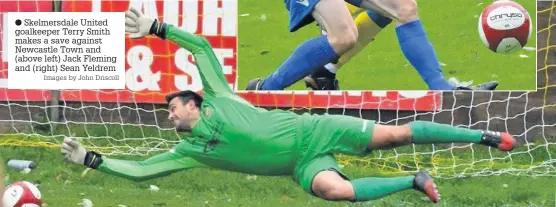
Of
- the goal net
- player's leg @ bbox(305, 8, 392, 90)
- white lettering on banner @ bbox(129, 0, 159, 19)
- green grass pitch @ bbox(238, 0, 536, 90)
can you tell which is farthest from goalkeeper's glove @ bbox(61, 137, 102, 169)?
white lettering on banner @ bbox(129, 0, 159, 19)

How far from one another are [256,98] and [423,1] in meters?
2.69

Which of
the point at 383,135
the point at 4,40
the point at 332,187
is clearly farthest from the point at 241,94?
the point at 332,187

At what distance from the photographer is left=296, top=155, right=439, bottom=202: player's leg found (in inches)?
229

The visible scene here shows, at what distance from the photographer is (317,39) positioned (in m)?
6.55

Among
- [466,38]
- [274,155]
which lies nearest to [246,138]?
[274,155]

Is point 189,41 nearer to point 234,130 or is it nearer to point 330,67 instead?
point 234,130

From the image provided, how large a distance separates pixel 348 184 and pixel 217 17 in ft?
11.8

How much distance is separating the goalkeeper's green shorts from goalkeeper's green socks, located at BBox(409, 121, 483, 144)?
0.21 m

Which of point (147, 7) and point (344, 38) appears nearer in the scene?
point (344, 38)

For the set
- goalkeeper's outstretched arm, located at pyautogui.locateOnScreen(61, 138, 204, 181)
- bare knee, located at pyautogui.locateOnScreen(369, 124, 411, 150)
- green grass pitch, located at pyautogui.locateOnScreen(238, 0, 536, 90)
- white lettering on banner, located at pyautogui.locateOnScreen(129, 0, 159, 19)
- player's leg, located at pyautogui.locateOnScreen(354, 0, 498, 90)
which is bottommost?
green grass pitch, located at pyautogui.locateOnScreen(238, 0, 536, 90)

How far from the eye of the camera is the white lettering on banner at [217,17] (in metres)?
9.27

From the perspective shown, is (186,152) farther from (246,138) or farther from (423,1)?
(423,1)

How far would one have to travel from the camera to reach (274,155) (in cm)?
602
